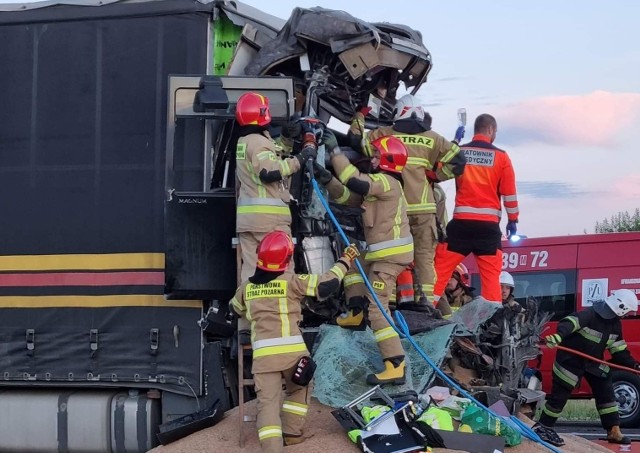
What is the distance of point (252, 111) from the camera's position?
23.3 feet

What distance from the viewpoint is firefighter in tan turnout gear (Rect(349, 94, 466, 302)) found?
827 centimetres

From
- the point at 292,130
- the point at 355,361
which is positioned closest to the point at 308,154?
the point at 292,130

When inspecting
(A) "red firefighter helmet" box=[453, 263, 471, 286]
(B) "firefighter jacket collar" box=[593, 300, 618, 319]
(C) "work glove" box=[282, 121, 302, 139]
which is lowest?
(B) "firefighter jacket collar" box=[593, 300, 618, 319]

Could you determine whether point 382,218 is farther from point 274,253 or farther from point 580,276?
point 580,276

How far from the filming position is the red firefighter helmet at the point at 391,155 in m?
7.62

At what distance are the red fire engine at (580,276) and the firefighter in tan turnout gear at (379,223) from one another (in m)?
4.66

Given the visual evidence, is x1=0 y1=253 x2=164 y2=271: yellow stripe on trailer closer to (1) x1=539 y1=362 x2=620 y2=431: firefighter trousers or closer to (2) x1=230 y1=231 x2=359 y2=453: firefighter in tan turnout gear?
(2) x1=230 y1=231 x2=359 y2=453: firefighter in tan turnout gear

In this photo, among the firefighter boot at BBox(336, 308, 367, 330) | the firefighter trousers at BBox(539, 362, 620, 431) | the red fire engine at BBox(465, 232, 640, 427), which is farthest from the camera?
the red fire engine at BBox(465, 232, 640, 427)

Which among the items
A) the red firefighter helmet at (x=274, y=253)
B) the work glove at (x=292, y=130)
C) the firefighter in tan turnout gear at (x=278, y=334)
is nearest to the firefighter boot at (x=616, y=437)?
the firefighter in tan turnout gear at (x=278, y=334)

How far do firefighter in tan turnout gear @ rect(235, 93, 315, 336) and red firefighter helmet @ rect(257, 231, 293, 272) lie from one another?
42 cm

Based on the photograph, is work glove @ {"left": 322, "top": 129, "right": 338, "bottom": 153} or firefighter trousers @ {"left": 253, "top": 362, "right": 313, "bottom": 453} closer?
firefighter trousers @ {"left": 253, "top": 362, "right": 313, "bottom": 453}

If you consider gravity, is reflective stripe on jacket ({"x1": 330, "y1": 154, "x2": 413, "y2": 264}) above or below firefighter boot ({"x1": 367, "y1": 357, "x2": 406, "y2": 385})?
above

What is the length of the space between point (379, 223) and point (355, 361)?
1.04m

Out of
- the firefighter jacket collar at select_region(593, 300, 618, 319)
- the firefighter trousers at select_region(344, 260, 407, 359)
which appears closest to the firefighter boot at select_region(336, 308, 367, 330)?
the firefighter trousers at select_region(344, 260, 407, 359)
